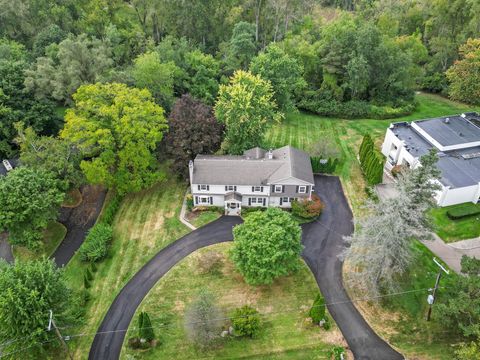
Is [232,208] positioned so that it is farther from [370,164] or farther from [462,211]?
[462,211]

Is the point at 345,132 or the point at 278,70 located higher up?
the point at 278,70

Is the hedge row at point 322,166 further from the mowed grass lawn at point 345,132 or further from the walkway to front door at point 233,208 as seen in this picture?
the walkway to front door at point 233,208

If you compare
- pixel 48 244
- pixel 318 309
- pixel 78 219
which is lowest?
pixel 48 244

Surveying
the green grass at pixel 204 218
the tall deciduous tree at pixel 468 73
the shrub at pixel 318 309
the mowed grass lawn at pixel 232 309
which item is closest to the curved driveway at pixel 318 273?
the green grass at pixel 204 218

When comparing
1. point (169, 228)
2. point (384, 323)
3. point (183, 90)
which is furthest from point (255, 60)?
point (384, 323)

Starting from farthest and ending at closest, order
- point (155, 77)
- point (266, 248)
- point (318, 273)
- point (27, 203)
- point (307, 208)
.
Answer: point (155, 77)
point (307, 208)
point (27, 203)
point (318, 273)
point (266, 248)

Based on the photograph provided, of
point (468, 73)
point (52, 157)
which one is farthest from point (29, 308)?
point (468, 73)

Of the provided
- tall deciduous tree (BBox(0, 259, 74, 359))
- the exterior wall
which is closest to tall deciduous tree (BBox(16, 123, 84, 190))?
tall deciduous tree (BBox(0, 259, 74, 359))
